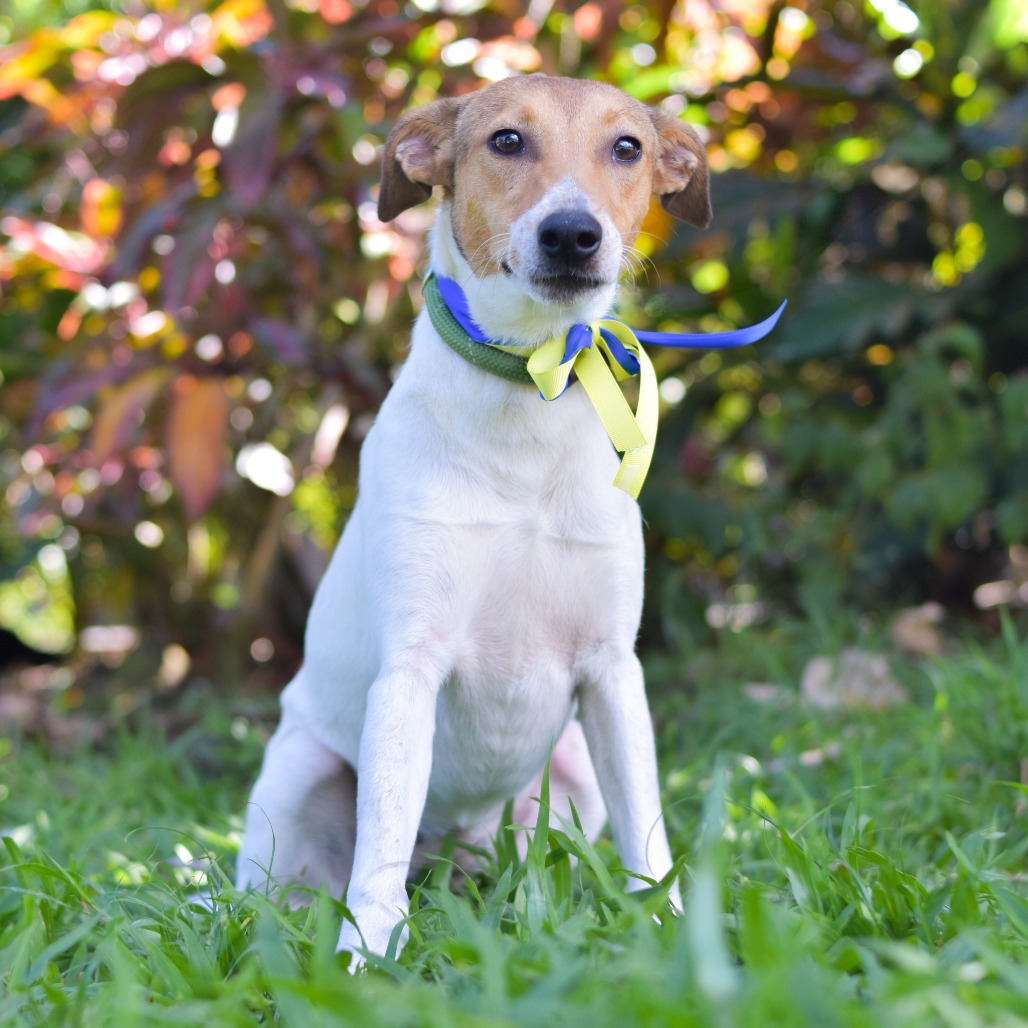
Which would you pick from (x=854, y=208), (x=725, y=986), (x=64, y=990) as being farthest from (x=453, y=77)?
(x=725, y=986)

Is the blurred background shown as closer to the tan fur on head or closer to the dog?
the tan fur on head

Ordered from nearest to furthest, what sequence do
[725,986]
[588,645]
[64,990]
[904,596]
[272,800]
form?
1. [725,986]
2. [64,990]
3. [588,645]
4. [272,800]
5. [904,596]

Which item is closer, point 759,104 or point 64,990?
point 64,990

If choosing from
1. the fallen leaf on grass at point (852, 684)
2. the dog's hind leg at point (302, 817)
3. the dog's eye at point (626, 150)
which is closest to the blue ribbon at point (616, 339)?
the dog's eye at point (626, 150)

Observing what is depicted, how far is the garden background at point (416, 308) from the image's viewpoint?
339 centimetres

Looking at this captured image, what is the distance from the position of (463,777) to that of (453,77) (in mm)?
2415

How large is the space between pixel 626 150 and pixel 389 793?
1187 mm

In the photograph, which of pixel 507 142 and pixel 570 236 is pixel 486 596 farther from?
pixel 507 142

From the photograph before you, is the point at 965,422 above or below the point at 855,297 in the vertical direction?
below

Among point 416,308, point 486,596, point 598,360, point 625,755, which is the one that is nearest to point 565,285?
point 598,360

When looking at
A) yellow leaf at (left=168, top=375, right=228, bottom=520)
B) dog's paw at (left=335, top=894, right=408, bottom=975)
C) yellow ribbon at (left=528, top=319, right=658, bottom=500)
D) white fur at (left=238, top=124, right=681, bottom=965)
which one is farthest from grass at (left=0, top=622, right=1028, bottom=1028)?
yellow leaf at (left=168, top=375, right=228, bottom=520)

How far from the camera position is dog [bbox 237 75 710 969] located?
190 cm

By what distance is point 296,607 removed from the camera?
162 inches

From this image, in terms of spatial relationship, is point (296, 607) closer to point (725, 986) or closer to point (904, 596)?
point (904, 596)
